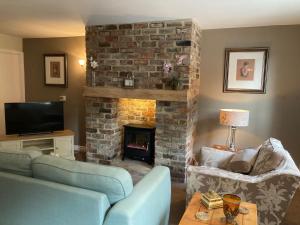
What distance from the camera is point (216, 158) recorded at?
10.2ft

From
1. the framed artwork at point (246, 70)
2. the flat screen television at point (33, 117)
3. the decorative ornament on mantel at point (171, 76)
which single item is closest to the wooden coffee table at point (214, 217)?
the decorative ornament on mantel at point (171, 76)

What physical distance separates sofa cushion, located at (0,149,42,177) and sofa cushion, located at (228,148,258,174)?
1.98 m

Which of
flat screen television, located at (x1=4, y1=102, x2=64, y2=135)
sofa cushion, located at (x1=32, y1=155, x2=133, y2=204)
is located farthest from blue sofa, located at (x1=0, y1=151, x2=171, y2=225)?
flat screen television, located at (x1=4, y1=102, x2=64, y2=135)

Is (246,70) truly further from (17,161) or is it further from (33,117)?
(33,117)

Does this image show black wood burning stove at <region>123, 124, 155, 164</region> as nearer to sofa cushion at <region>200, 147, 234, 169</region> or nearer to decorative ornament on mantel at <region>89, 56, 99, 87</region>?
decorative ornament on mantel at <region>89, 56, 99, 87</region>

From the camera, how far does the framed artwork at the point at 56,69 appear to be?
16.5 ft

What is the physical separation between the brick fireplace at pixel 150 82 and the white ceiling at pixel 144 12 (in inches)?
9.3

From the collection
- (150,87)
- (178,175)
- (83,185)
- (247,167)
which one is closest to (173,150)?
(178,175)

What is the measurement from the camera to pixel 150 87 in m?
3.83

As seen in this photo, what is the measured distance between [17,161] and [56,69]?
359 centimetres

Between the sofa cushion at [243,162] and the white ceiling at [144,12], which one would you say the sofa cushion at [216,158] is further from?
the white ceiling at [144,12]

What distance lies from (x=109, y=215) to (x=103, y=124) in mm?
2832

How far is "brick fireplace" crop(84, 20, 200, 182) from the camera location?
11.9 ft

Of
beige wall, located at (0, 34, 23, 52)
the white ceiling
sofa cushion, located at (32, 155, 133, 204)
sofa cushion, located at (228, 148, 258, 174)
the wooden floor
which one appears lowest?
the wooden floor
